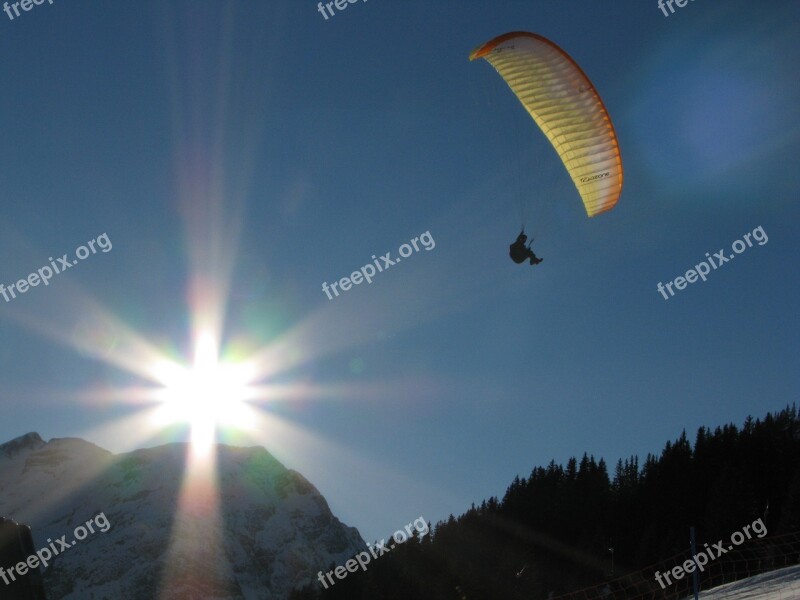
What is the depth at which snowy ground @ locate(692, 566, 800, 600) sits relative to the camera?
63.9ft

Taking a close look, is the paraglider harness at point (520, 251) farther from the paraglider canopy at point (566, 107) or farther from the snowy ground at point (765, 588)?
the snowy ground at point (765, 588)

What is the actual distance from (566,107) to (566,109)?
0.22ft

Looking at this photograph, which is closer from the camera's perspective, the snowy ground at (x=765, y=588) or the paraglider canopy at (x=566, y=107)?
the snowy ground at (x=765, y=588)

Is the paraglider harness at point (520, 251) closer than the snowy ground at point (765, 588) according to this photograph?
No

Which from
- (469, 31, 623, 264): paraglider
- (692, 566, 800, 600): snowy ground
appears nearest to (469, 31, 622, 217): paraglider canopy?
(469, 31, 623, 264): paraglider

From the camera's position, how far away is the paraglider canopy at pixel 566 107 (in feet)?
82.5

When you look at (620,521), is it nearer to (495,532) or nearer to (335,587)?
(495,532)

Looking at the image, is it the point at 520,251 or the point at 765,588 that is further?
the point at 520,251

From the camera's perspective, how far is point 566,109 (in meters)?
25.5

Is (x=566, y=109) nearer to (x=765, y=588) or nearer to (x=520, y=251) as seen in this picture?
(x=520, y=251)

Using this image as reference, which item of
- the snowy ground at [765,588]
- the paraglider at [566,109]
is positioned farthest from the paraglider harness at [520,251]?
the snowy ground at [765,588]

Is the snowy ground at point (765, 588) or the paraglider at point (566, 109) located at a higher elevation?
the paraglider at point (566, 109)

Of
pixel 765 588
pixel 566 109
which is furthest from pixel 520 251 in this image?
pixel 765 588

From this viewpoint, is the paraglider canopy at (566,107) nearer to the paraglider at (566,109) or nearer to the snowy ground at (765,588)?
the paraglider at (566,109)
